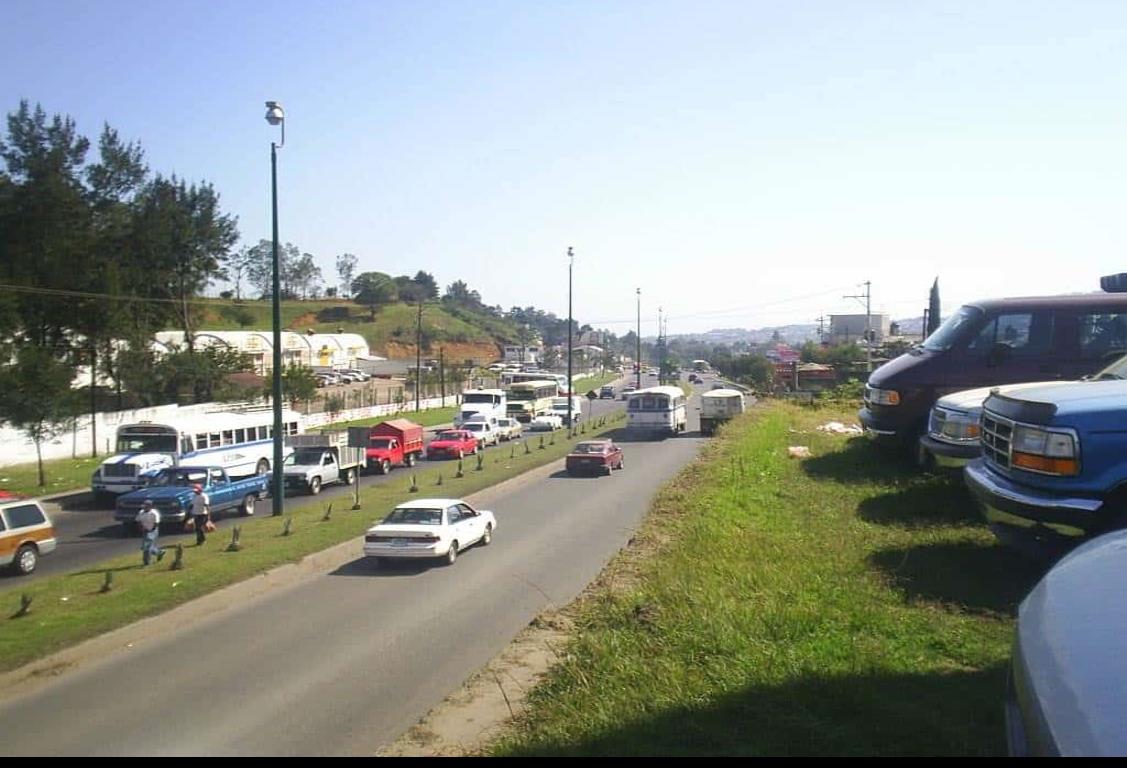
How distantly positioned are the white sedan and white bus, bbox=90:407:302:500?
11.3m

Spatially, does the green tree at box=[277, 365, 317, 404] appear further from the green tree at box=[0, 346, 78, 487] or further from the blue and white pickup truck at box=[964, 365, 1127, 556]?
the blue and white pickup truck at box=[964, 365, 1127, 556]

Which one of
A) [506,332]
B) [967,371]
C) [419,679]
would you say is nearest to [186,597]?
[419,679]

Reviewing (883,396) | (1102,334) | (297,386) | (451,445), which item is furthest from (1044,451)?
(297,386)

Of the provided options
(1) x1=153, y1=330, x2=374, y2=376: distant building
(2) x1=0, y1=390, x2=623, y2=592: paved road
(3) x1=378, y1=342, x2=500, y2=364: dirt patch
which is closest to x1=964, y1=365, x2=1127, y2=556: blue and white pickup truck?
(2) x1=0, y1=390, x2=623, y2=592: paved road

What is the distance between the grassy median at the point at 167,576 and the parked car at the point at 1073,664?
432 inches

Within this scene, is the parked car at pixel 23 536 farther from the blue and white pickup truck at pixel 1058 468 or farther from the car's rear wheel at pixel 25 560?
the blue and white pickup truck at pixel 1058 468

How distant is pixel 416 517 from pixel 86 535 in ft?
35.2

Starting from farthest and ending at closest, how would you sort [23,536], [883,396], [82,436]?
[82,436] → [23,536] → [883,396]

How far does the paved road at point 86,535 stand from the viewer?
18.7 meters

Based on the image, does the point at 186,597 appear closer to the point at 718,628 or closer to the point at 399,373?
the point at 718,628

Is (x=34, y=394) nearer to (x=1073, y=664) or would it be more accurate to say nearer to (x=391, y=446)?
(x=391, y=446)

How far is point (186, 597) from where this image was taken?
1364 centimetres

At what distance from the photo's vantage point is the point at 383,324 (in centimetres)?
13838

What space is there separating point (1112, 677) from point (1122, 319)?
10.3m
